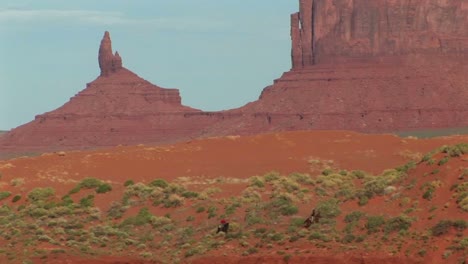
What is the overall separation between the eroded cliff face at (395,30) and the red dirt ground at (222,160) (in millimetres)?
122936

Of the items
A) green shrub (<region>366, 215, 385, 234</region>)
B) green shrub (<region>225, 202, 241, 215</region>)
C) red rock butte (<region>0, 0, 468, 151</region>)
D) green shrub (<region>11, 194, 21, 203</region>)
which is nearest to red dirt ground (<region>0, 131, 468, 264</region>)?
green shrub (<region>11, 194, 21, 203</region>)

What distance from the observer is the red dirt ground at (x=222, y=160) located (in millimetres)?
54062

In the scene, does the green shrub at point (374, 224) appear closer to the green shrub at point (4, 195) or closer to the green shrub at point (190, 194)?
the green shrub at point (190, 194)

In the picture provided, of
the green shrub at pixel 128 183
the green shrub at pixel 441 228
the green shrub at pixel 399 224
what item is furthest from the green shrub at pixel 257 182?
the green shrub at pixel 441 228

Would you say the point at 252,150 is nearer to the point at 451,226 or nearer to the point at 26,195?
Result: the point at 26,195

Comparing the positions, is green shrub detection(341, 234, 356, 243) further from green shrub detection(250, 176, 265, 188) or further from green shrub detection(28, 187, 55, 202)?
green shrub detection(28, 187, 55, 202)

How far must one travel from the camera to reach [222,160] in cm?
5847

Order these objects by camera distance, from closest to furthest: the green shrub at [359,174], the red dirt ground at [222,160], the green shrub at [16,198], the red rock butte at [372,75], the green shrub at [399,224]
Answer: the green shrub at [399,224] < the green shrub at [16,198] < the green shrub at [359,174] < the red dirt ground at [222,160] < the red rock butte at [372,75]

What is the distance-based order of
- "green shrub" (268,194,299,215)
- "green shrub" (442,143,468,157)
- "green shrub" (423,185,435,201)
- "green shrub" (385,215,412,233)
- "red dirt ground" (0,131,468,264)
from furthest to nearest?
"red dirt ground" (0,131,468,264) → "green shrub" (268,194,299,215) → "green shrub" (442,143,468,157) → "green shrub" (423,185,435,201) → "green shrub" (385,215,412,233)

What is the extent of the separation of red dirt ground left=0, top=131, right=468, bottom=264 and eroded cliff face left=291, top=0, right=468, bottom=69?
12294cm

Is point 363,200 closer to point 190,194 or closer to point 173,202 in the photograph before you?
point 173,202

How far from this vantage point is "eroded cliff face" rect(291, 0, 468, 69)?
185500 mm

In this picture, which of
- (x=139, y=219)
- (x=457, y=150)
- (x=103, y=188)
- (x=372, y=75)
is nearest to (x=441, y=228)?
(x=457, y=150)

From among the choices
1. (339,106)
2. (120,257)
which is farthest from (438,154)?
(339,106)
